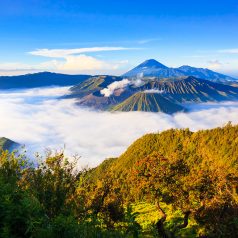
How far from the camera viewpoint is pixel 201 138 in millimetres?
159625

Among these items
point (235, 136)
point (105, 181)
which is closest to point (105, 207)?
point (105, 181)

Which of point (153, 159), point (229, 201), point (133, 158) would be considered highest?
point (153, 159)

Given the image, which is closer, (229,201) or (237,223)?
(237,223)

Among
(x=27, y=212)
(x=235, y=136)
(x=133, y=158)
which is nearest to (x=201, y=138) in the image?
(x=235, y=136)

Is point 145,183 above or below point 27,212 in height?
below

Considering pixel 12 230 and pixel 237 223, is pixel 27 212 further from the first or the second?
pixel 237 223

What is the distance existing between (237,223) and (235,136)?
4445 inches

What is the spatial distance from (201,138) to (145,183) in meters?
125

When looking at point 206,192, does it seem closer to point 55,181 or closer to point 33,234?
point 55,181

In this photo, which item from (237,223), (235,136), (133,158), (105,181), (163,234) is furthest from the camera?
(133,158)

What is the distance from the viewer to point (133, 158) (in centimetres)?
19550

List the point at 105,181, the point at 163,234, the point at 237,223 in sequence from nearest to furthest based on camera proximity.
→ the point at 237,223
the point at 163,234
the point at 105,181

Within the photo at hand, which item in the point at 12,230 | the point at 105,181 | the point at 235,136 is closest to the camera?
the point at 12,230

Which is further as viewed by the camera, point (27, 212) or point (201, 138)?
point (201, 138)
